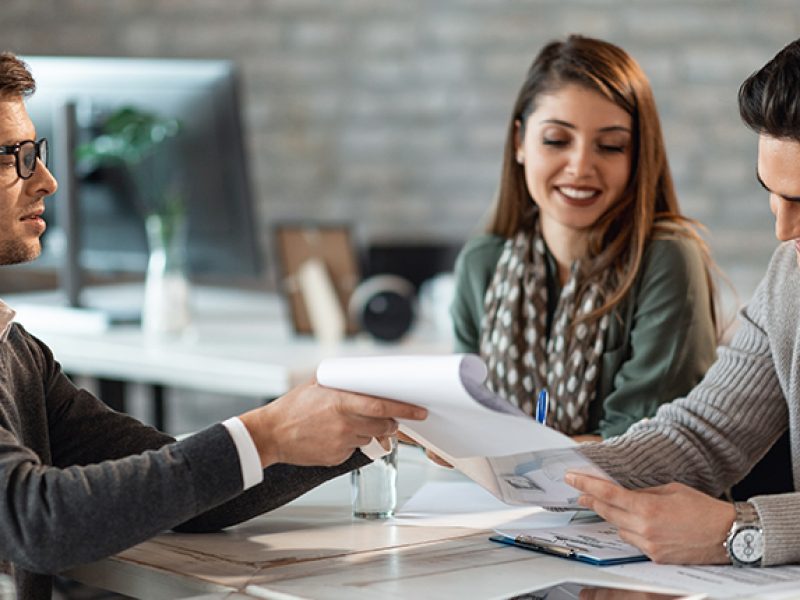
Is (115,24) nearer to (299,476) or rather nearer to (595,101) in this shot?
(595,101)

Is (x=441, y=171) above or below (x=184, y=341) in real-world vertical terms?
above

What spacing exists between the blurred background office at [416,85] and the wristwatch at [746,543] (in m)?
2.39

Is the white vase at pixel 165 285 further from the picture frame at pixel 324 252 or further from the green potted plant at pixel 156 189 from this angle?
the picture frame at pixel 324 252

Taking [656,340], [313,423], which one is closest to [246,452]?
[313,423]

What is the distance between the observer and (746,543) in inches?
55.3

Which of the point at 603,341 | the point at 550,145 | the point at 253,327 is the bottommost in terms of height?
the point at 253,327

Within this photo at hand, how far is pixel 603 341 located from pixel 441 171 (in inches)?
90.0

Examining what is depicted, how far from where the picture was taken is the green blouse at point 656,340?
2.06 metres

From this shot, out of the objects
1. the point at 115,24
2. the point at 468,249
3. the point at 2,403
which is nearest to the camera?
the point at 2,403

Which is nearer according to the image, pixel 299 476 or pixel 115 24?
pixel 299 476

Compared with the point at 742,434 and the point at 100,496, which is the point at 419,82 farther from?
the point at 100,496

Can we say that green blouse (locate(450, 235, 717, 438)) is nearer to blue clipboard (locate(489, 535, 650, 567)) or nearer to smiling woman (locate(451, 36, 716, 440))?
smiling woman (locate(451, 36, 716, 440))

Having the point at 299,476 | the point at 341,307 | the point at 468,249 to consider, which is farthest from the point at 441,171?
the point at 299,476

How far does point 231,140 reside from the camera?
326cm
